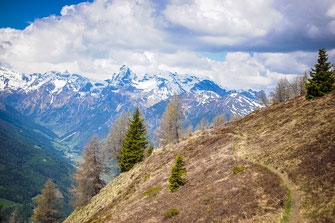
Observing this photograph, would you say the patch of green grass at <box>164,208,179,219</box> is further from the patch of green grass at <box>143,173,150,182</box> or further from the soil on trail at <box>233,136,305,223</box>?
the patch of green grass at <box>143,173,150,182</box>

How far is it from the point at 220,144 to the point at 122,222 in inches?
883

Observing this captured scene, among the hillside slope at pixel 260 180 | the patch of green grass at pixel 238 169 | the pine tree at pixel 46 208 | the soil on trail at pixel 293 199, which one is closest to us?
the soil on trail at pixel 293 199

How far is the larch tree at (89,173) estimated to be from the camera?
42.7m

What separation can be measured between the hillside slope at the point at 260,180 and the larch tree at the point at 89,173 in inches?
287

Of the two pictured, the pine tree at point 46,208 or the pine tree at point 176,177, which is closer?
the pine tree at point 176,177

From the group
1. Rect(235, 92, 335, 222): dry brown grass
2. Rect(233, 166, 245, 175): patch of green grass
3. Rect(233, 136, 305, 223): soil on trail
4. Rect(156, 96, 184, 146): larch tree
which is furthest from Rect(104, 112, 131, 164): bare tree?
Rect(233, 136, 305, 223): soil on trail

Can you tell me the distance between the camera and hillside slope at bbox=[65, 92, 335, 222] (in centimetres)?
1473

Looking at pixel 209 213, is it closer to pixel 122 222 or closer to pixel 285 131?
pixel 122 222

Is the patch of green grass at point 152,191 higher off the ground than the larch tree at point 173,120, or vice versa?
the larch tree at point 173,120

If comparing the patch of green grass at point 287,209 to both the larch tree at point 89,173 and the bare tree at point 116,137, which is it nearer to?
the larch tree at point 89,173

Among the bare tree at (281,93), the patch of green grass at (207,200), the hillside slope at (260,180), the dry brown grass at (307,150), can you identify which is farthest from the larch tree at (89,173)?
the bare tree at (281,93)

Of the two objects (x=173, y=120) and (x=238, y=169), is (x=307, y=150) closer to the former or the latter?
(x=238, y=169)

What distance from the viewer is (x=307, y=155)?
63.5 feet

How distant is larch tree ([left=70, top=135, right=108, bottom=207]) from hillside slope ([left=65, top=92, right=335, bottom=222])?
7.29 m
